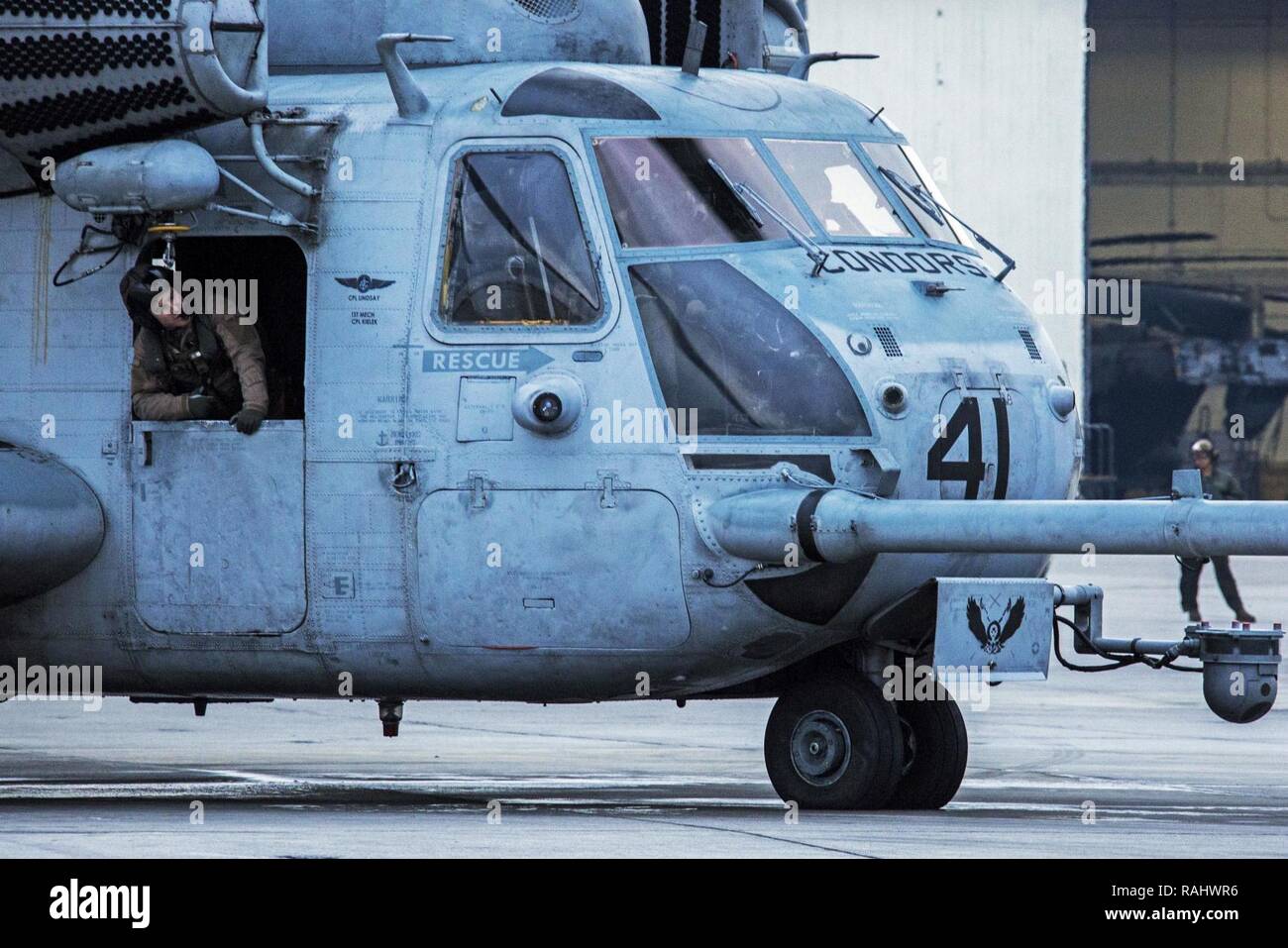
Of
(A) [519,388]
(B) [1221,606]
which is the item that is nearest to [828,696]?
(A) [519,388]

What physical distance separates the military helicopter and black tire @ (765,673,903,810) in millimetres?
16

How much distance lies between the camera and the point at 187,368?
13.0 metres

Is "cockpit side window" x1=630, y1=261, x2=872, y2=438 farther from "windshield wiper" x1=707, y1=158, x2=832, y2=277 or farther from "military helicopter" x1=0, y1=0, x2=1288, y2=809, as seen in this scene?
"windshield wiper" x1=707, y1=158, x2=832, y2=277

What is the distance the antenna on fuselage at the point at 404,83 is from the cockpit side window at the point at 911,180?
85.8 inches

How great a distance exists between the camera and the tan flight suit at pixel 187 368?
12.9 m

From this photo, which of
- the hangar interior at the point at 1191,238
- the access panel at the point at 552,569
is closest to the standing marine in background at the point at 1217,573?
the access panel at the point at 552,569

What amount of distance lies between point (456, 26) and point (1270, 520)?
492 centimetres

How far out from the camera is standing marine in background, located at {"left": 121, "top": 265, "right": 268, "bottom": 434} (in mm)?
12820

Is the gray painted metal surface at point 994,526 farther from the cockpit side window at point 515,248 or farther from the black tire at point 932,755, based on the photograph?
the black tire at point 932,755

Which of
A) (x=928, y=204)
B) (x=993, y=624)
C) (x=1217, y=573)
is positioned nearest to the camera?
(x=993, y=624)

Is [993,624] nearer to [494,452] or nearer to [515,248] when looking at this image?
[494,452]

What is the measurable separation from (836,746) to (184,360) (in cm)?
357

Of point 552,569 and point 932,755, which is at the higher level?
point 552,569

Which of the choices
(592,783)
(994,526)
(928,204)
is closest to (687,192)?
(928,204)
